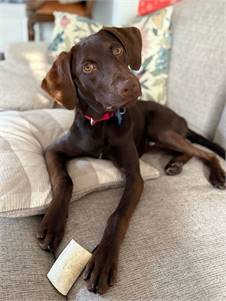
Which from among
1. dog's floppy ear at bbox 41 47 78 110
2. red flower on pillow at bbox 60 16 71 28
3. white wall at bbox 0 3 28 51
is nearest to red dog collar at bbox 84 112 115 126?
dog's floppy ear at bbox 41 47 78 110

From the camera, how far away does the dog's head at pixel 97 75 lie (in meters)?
1.10

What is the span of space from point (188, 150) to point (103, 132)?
43 centimetres

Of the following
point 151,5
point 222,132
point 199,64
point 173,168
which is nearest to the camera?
point 173,168

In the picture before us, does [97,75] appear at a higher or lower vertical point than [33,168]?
higher

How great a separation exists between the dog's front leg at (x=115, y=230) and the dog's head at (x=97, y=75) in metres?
0.23

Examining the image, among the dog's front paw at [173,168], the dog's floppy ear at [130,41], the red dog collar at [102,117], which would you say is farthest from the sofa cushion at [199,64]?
the red dog collar at [102,117]

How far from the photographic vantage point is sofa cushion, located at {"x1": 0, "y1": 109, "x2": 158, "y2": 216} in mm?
1106

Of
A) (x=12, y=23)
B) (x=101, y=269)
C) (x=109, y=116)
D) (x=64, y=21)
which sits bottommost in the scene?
(x=12, y=23)

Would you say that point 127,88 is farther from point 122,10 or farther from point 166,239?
point 122,10

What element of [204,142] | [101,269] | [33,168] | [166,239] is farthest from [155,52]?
[101,269]

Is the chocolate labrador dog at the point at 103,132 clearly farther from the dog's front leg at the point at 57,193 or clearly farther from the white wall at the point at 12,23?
the white wall at the point at 12,23

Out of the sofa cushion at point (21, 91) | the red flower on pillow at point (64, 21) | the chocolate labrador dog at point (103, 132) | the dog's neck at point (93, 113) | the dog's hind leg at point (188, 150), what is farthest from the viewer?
the red flower on pillow at point (64, 21)

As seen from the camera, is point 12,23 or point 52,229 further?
point 12,23

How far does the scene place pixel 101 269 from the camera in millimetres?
926
